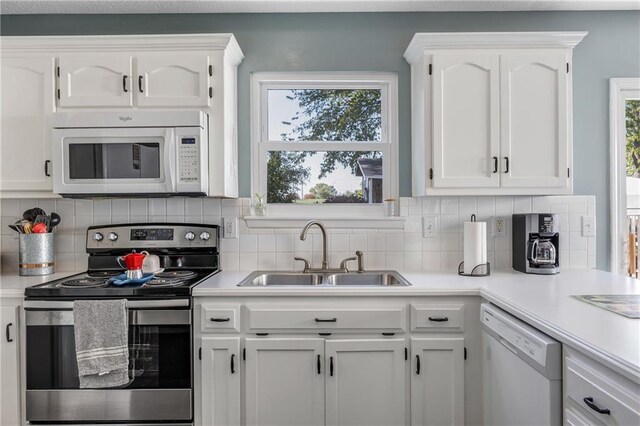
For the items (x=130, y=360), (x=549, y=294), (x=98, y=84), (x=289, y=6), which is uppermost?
(x=289, y=6)

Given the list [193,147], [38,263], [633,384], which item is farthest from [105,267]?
[633,384]

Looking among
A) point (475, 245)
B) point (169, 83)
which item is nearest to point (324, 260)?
point (475, 245)

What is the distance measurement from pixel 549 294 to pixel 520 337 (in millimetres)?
377

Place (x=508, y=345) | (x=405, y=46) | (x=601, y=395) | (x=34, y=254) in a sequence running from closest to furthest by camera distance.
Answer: (x=601, y=395) < (x=508, y=345) < (x=34, y=254) < (x=405, y=46)

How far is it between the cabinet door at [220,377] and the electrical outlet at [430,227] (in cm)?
129

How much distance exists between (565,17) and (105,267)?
319 centimetres

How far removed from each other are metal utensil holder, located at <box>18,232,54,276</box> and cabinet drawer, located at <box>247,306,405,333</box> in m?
1.34

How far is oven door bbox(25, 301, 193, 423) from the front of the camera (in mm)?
1948

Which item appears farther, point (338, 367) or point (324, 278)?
point (324, 278)

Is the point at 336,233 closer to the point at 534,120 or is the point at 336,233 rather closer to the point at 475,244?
the point at 475,244

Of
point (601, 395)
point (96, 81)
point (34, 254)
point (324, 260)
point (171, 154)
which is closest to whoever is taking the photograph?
point (601, 395)

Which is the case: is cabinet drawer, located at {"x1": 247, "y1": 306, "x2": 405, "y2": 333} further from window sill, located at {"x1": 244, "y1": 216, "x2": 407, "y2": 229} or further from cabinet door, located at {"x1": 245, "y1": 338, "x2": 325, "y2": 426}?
window sill, located at {"x1": 244, "y1": 216, "x2": 407, "y2": 229}

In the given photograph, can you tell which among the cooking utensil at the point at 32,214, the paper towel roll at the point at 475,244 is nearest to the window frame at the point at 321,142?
the paper towel roll at the point at 475,244

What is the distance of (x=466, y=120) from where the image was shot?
2.25 metres
